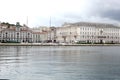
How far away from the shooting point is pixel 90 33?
155750 millimetres

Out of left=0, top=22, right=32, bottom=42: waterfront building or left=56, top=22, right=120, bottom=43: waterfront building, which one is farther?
left=0, top=22, right=32, bottom=42: waterfront building

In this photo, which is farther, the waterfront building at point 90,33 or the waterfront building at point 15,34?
the waterfront building at point 15,34

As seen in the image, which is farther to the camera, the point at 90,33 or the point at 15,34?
the point at 15,34

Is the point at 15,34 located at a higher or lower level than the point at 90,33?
lower

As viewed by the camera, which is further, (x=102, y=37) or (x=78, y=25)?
(x=102, y=37)

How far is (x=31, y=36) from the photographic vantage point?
165750 millimetres

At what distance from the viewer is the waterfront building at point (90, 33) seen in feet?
500

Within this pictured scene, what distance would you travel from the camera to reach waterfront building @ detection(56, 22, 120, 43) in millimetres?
152375

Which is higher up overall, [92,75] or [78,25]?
[78,25]

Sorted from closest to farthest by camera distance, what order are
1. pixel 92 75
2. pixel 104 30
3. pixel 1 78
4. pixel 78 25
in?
pixel 1 78 < pixel 92 75 < pixel 78 25 < pixel 104 30

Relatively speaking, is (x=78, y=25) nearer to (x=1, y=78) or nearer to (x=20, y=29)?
(x=20, y=29)

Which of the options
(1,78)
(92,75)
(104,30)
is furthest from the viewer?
(104,30)

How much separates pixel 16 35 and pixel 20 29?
15.8 feet

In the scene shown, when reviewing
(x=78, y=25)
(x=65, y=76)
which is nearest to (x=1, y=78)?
(x=65, y=76)
